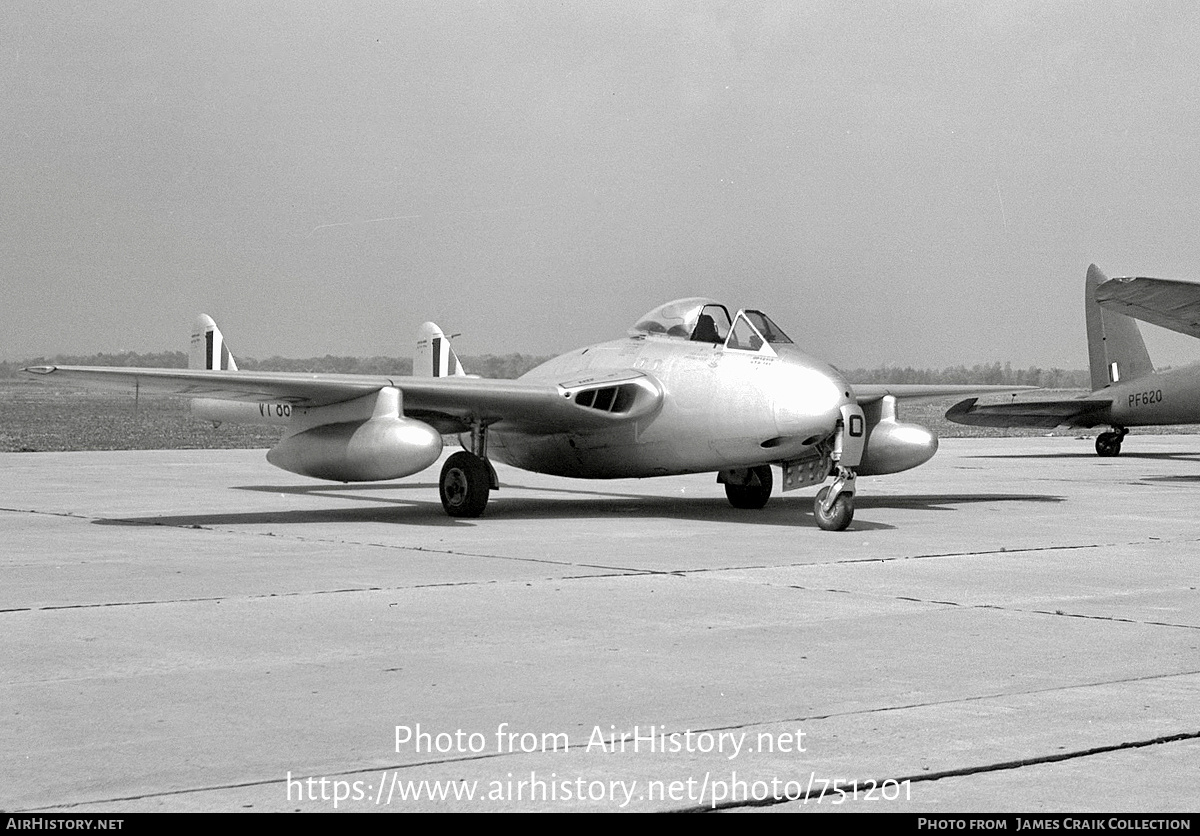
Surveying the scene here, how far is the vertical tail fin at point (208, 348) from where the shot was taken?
815 inches

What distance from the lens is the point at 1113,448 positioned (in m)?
32.6

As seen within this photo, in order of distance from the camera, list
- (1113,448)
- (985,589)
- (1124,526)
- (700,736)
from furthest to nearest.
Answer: (1113,448) < (1124,526) < (985,589) < (700,736)

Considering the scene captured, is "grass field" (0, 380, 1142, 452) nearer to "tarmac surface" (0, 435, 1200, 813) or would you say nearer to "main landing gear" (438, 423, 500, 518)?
"main landing gear" (438, 423, 500, 518)

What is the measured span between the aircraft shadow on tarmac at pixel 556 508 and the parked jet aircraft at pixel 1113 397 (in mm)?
10395

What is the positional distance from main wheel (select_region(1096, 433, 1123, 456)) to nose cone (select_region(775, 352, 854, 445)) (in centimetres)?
2039

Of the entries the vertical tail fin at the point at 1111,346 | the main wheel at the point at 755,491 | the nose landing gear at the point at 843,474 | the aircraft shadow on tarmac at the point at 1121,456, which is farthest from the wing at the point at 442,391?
the vertical tail fin at the point at 1111,346

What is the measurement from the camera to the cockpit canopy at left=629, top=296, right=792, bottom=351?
14766 millimetres

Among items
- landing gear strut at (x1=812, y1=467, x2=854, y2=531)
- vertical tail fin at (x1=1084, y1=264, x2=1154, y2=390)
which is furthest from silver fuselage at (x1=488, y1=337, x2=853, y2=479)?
vertical tail fin at (x1=1084, y1=264, x2=1154, y2=390)

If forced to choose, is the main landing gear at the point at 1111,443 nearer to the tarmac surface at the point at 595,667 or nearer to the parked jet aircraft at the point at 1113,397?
the parked jet aircraft at the point at 1113,397

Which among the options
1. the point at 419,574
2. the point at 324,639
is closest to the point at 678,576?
the point at 419,574

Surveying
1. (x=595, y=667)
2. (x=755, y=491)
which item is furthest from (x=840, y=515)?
(x=595, y=667)

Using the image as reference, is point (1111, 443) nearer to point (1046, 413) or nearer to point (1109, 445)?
point (1109, 445)
